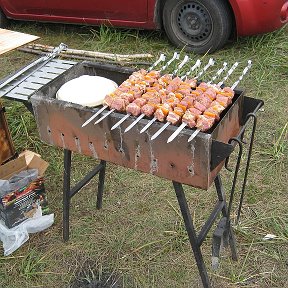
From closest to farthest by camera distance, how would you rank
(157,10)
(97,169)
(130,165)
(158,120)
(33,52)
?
(158,120)
(130,165)
(97,169)
(157,10)
(33,52)

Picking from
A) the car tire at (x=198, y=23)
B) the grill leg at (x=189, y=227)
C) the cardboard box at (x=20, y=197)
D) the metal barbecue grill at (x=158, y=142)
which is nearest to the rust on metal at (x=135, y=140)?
→ the metal barbecue grill at (x=158, y=142)

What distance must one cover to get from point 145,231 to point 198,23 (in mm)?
3024

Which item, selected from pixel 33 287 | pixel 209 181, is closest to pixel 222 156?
pixel 209 181

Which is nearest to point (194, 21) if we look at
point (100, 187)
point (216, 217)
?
point (100, 187)

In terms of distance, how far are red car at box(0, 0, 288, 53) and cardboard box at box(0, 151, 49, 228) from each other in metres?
2.84

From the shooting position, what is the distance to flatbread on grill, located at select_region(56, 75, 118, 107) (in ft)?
7.79

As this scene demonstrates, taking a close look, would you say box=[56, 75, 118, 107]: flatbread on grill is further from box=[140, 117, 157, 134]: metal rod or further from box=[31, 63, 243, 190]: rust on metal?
box=[140, 117, 157, 134]: metal rod

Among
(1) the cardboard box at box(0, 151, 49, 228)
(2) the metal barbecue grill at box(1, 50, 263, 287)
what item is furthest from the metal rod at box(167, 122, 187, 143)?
(1) the cardboard box at box(0, 151, 49, 228)

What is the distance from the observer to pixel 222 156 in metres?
2.03

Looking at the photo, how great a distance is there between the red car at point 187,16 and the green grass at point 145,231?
1.18 meters

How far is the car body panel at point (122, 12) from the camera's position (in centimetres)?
496

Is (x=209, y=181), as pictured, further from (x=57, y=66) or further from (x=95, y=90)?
(x=57, y=66)

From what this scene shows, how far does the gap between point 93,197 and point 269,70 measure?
2.69 m

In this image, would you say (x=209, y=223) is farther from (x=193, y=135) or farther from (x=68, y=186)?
(x=68, y=186)
